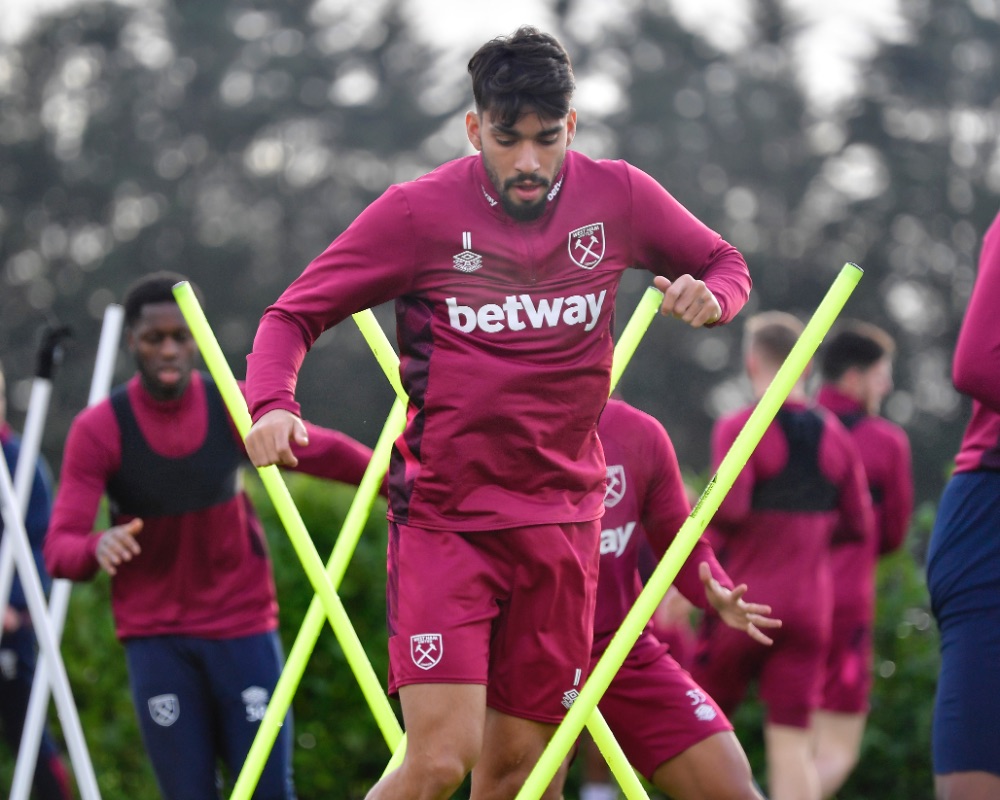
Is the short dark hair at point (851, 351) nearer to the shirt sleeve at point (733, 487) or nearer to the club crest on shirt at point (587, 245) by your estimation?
the shirt sleeve at point (733, 487)

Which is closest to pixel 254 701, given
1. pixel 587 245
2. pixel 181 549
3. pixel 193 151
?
pixel 181 549

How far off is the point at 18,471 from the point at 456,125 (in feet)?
67.8

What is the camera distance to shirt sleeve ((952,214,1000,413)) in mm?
3344

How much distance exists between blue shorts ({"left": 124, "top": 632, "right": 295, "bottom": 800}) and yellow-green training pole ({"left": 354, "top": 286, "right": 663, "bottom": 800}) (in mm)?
1224

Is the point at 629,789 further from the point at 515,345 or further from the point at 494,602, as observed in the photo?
the point at 515,345

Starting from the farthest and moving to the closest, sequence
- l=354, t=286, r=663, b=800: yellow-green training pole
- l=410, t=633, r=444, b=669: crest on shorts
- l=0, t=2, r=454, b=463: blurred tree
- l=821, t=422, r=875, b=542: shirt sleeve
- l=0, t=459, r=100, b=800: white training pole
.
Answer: l=0, t=2, r=454, b=463: blurred tree, l=821, t=422, r=875, b=542: shirt sleeve, l=0, t=459, r=100, b=800: white training pole, l=354, t=286, r=663, b=800: yellow-green training pole, l=410, t=633, r=444, b=669: crest on shorts

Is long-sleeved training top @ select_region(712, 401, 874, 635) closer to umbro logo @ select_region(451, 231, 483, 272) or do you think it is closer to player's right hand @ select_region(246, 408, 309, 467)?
umbro logo @ select_region(451, 231, 483, 272)

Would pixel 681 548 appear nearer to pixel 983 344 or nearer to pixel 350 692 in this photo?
pixel 983 344

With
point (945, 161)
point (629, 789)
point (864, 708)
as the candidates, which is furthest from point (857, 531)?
point (945, 161)

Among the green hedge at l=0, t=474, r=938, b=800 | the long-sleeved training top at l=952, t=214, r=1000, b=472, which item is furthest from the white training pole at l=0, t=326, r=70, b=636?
the long-sleeved training top at l=952, t=214, r=1000, b=472

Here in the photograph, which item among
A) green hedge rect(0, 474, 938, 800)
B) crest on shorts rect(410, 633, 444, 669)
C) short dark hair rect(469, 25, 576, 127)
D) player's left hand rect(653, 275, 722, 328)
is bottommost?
green hedge rect(0, 474, 938, 800)

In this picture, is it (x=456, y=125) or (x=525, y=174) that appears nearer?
(x=525, y=174)

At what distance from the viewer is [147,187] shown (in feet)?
89.0

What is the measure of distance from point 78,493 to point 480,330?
87.5 inches
